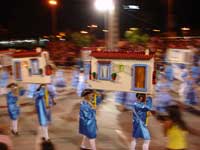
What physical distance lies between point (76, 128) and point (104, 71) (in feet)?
12.6

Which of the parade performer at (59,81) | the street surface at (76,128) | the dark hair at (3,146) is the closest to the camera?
the dark hair at (3,146)

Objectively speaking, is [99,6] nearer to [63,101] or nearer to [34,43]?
[63,101]

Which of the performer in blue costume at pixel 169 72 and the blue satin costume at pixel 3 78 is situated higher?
the performer in blue costume at pixel 169 72

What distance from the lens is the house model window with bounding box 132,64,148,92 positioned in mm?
7016

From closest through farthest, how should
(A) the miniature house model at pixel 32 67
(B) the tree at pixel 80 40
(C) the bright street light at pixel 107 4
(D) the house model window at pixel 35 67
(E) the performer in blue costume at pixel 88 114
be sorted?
(E) the performer in blue costume at pixel 88 114 → (A) the miniature house model at pixel 32 67 → (D) the house model window at pixel 35 67 → (C) the bright street light at pixel 107 4 → (B) the tree at pixel 80 40

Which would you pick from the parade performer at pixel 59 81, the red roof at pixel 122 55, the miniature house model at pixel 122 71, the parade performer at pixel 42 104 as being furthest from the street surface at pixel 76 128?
the parade performer at pixel 59 81

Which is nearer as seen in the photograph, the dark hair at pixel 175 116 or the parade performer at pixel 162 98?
the dark hair at pixel 175 116

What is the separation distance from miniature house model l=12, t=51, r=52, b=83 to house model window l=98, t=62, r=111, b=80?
1.68 meters

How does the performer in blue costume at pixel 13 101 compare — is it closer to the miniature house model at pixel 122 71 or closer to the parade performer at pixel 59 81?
the miniature house model at pixel 122 71

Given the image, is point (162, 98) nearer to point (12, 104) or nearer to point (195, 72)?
point (195, 72)

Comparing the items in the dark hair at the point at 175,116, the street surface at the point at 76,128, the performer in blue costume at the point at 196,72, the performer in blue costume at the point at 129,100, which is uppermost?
the performer in blue costume at the point at 196,72

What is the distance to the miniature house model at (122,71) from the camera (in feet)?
22.9

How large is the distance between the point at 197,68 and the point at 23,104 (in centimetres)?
616

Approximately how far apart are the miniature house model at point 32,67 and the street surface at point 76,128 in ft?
4.82
